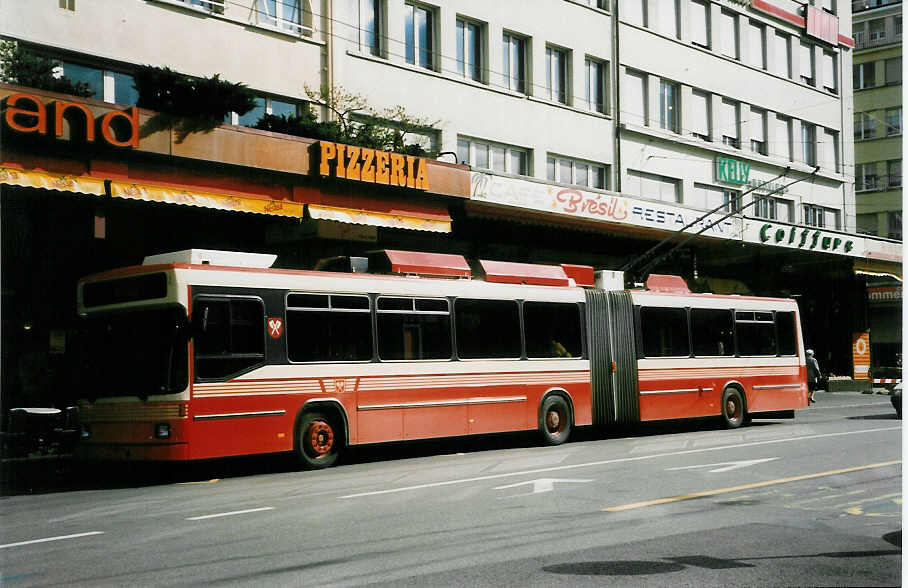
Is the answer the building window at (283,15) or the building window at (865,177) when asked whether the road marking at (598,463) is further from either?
the building window at (283,15)

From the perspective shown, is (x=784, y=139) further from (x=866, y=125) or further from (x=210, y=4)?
(x=210, y=4)

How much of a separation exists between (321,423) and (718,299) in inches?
417

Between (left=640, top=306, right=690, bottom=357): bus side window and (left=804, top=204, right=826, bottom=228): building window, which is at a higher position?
(left=804, top=204, right=826, bottom=228): building window

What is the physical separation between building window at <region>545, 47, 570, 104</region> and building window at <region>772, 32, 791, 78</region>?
39.9 ft

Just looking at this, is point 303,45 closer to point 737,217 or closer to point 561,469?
point 561,469

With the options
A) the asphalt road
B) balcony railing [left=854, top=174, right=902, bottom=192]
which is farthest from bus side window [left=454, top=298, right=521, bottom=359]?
balcony railing [left=854, top=174, right=902, bottom=192]

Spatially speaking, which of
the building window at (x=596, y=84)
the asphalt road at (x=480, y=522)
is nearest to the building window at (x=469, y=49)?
the building window at (x=596, y=84)

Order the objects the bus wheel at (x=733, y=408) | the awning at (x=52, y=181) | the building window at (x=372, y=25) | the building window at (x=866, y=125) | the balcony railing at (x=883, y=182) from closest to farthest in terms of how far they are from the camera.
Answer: the awning at (x=52, y=181) → the balcony railing at (x=883, y=182) → the bus wheel at (x=733, y=408) → the building window at (x=866, y=125) → the building window at (x=372, y=25)

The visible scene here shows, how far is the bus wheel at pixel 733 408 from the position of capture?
2227 centimetres

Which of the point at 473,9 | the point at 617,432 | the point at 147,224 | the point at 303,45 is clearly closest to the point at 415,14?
the point at 473,9

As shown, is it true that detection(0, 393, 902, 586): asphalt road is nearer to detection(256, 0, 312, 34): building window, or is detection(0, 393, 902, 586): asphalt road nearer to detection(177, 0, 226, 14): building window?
detection(177, 0, 226, 14): building window

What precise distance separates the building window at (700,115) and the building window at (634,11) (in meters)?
3.62

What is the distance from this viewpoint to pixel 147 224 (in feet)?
68.6

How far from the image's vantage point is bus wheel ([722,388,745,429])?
2227cm
